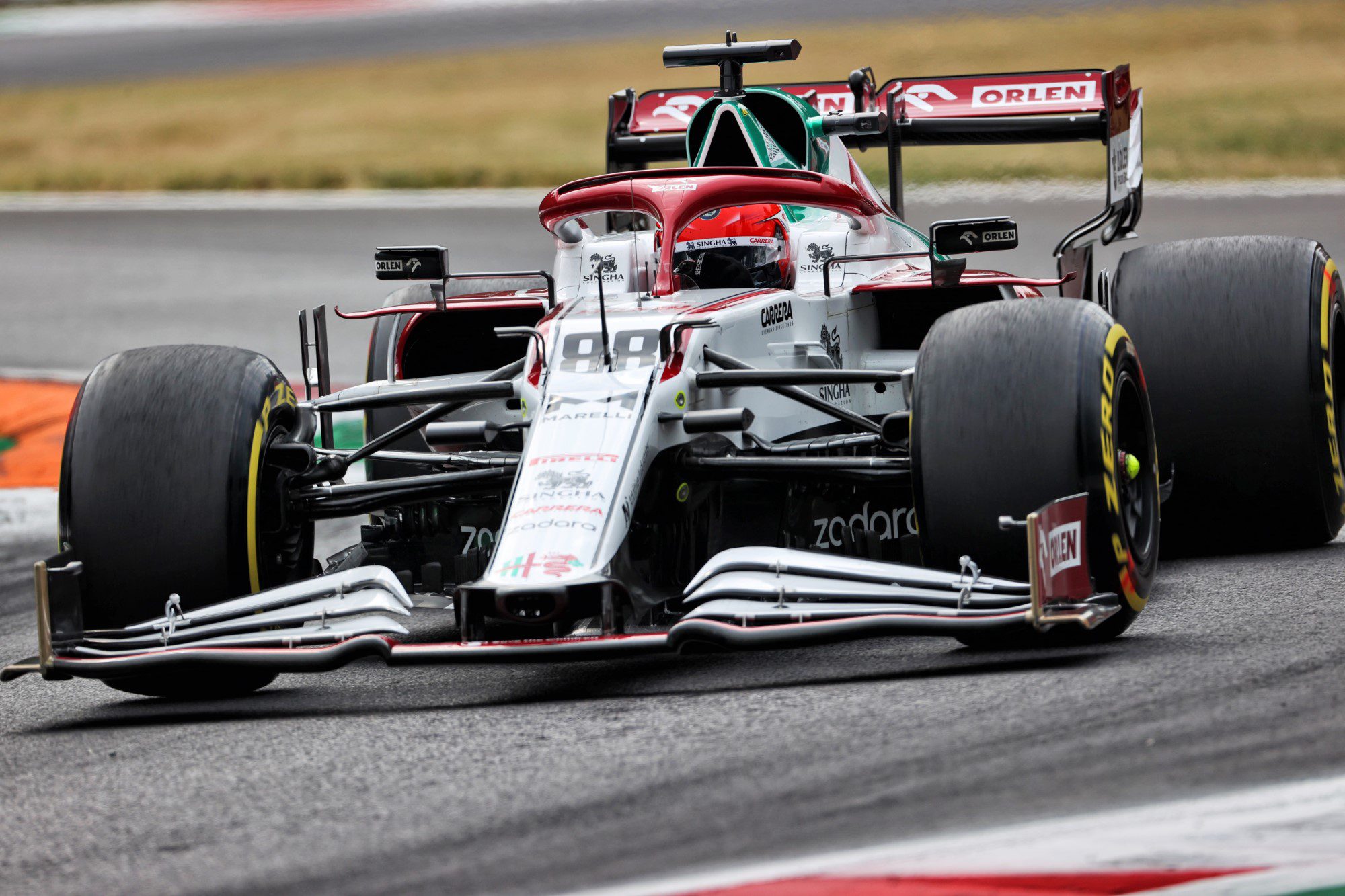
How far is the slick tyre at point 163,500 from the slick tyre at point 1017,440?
2.06m

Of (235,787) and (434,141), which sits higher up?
(434,141)

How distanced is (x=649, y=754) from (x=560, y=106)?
22.4 meters

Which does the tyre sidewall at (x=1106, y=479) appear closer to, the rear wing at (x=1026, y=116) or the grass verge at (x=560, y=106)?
the rear wing at (x=1026, y=116)

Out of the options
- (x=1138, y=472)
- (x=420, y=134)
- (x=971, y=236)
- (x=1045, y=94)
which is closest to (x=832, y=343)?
(x=971, y=236)

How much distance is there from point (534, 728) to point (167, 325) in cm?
1227

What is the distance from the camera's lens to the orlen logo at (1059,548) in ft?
16.5

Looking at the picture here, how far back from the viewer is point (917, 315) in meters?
7.33

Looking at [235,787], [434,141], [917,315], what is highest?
[434,141]

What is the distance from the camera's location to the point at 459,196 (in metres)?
22.0

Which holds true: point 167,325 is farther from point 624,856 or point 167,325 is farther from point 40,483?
point 624,856

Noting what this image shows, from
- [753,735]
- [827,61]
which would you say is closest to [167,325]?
[827,61]

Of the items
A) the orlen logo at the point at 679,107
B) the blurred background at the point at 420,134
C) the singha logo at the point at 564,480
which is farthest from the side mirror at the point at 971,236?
the blurred background at the point at 420,134

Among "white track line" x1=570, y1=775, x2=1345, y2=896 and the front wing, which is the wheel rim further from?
"white track line" x1=570, y1=775, x2=1345, y2=896

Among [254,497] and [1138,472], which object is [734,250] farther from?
[254,497]
